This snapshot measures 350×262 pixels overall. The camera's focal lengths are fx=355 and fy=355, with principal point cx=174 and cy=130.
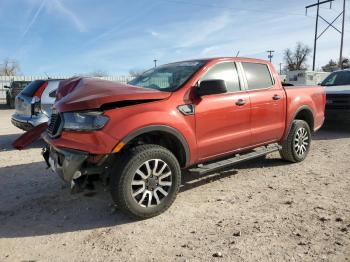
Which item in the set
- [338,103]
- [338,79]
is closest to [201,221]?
[338,103]

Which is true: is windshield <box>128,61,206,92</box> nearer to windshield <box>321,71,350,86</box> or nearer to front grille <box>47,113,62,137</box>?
front grille <box>47,113,62,137</box>

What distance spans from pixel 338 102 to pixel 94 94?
7.71 metres

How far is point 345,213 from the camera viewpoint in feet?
13.2

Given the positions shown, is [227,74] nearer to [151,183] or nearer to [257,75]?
[257,75]

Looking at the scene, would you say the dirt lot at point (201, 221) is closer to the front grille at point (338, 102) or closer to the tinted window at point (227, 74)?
the tinted window at point (227, 74)

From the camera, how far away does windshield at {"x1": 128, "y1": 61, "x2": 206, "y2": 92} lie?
466cm

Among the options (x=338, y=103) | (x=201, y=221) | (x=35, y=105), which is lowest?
(x=201, y=221)

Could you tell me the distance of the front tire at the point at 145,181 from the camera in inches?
149

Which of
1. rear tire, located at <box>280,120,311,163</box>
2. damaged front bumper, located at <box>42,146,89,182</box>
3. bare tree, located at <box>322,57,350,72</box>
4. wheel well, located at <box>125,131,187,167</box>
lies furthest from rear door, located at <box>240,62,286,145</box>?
bare tree, located at <box>322,57,350,72</box>

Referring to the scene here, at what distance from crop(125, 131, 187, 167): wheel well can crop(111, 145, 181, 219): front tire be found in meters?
0.22

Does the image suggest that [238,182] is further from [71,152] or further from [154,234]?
[71,152]

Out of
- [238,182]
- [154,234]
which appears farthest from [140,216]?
[238,182]

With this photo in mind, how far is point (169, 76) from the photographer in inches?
196

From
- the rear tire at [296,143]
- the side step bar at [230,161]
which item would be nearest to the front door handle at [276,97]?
the rear tire at [296,143]
